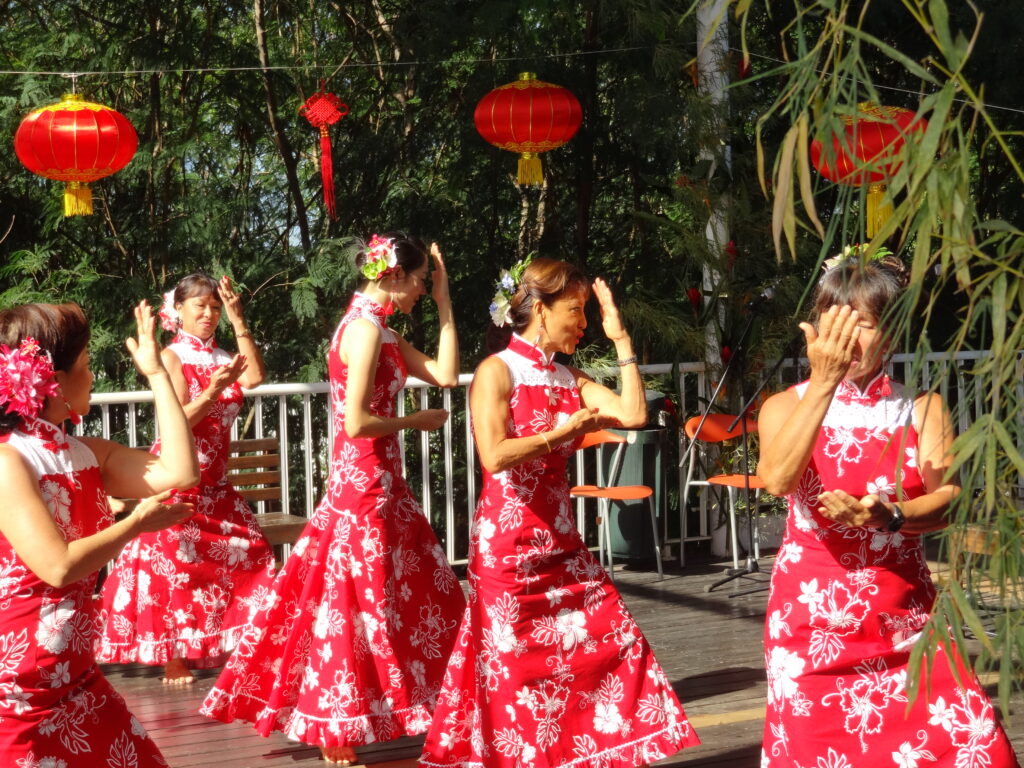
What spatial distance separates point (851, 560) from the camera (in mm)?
2809

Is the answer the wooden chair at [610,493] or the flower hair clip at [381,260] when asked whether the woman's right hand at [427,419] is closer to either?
the flower hair clip at [381,260]

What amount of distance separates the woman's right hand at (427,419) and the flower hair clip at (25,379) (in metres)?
1.71

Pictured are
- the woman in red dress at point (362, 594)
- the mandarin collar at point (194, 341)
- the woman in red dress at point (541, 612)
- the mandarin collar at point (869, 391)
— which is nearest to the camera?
the mandarin collar at point (869, 391)

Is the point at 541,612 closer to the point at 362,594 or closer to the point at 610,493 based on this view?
the point at 362,594

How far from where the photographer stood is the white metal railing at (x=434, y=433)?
20.7ft

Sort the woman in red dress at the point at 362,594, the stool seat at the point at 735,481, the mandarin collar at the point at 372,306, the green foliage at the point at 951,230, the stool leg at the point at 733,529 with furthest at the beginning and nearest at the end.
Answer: the stool leg at the point at 733,529, the stool seat at the point at 735,481, the mandarin collar at the point at 372,306, the woman in red dress at the point at 362,594, the green foliage at the point at 951,230

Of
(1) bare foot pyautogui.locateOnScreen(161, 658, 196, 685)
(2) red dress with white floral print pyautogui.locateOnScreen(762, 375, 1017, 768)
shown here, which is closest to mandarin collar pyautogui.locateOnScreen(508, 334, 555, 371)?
(2) red dress with white floral print pyautogui.locateOnScreen(762, 375, 1017, 768)

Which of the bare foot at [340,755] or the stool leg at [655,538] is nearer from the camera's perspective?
the bare foot at [340,755]

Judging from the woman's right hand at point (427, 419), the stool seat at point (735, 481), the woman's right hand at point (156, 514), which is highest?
the woman's right hand at point (427, 419)

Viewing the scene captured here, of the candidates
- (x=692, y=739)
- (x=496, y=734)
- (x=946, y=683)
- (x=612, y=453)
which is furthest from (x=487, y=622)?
(x=612, y=453)

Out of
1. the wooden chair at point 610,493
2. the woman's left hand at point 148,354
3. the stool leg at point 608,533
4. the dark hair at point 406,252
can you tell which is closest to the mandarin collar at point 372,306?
the dark hair at point 406,252

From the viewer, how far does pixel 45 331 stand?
8.36 feet

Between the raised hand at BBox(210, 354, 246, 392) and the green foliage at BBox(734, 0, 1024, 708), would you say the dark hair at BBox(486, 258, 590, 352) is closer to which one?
the raised hand at BBox(210, 354, 246, 392)

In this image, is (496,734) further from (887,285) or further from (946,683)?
(887,285)
